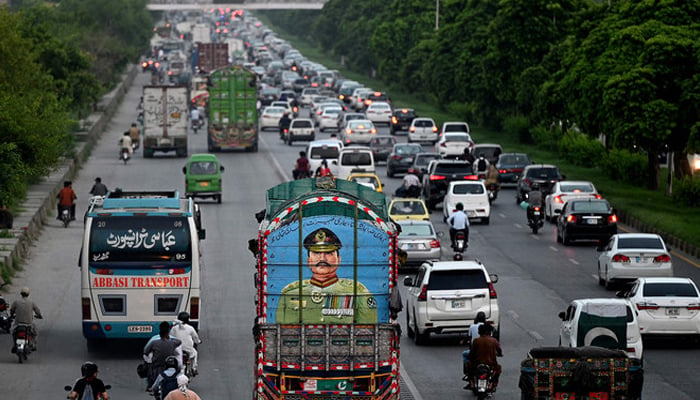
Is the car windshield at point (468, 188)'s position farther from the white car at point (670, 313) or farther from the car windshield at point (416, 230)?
the white car at point (670, 313)

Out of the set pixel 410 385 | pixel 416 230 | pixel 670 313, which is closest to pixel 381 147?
pixel 416 230

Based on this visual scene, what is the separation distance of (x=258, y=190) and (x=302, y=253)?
38.7 m

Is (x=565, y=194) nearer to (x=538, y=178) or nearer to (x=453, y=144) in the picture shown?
(x=538, y=178)

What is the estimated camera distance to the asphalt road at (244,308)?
2669cm

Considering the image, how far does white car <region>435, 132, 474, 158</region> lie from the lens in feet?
236

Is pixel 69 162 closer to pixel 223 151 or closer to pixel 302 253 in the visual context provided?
pixel 223 151

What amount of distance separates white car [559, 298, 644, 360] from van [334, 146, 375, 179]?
32420 millimetres

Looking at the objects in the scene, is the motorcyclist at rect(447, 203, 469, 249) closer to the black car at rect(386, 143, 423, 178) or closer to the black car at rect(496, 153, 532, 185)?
the black car at rect(496, 153, 532, 185)

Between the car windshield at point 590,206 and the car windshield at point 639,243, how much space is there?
334 inches

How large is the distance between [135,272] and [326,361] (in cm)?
729

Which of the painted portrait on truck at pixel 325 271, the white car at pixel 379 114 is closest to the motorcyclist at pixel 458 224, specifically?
the painted portrait on truck at pixel 325 271

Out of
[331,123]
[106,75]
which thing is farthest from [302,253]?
[106,75]

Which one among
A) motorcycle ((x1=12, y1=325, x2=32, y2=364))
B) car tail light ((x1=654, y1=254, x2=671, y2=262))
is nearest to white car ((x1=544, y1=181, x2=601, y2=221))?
car tail light ((x1=654, y1=254, x2=671, y2=262))

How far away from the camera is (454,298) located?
98.0ft
